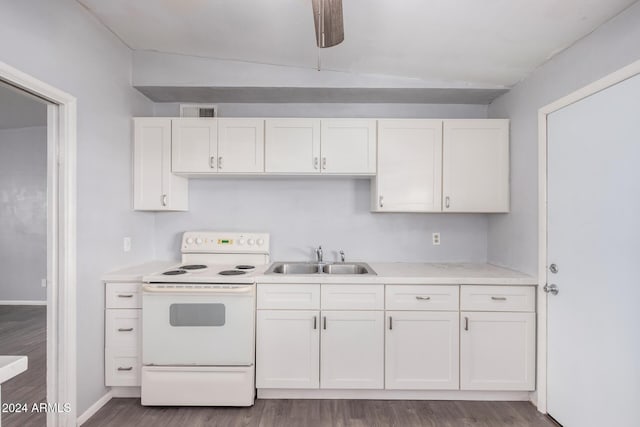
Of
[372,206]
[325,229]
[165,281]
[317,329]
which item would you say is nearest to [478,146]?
[372,206]

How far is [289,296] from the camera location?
8.14ft

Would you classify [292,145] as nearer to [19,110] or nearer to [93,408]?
[19,110]

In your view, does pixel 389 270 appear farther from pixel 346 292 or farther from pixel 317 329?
pixel 317 329

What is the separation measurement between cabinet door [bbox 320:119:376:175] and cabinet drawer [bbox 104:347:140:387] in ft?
6.59

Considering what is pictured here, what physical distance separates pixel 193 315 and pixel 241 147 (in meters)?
1.35

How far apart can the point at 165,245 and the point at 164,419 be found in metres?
1.49

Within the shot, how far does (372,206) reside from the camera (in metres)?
3.09

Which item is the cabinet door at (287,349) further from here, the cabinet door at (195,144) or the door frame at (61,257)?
the cabinet door at (195,144)

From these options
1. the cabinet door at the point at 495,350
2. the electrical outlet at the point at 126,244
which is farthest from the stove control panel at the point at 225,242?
the cabinet door at the point at 495,350

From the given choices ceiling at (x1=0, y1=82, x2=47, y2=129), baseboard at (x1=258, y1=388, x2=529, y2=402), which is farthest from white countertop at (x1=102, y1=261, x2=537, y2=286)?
ceiling at (x1=0, y1=82, x2=47, y2=129)

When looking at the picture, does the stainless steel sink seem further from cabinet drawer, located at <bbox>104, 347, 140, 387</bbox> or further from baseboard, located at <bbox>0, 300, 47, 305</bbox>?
baseboard, located at <bbox>0, 300, 47, 305</bbox>

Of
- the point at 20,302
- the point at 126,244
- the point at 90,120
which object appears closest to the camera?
the point at 20,302

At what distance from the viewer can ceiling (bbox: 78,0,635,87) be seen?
1870mm

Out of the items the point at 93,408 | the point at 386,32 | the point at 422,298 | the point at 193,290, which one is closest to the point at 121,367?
the point at 93,408
